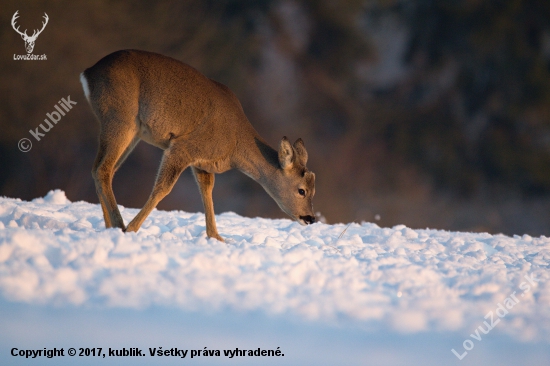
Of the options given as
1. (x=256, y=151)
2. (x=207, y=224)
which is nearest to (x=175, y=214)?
(x=207, y=224)

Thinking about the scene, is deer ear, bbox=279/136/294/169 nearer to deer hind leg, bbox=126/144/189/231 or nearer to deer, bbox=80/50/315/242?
deer, bbox=80/50/315/242

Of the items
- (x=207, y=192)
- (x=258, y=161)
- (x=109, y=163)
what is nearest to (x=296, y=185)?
(x=258, y=161)

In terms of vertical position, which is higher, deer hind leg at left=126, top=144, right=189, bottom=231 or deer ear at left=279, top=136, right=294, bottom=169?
deer ear at left=279, top=136, right=294, bottom=169

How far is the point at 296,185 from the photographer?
6734 mm

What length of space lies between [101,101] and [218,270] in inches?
112

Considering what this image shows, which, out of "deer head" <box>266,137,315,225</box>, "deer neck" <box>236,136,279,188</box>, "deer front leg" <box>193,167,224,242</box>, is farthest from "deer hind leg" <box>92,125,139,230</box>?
"deer head" <box>266,137,315,225</box>

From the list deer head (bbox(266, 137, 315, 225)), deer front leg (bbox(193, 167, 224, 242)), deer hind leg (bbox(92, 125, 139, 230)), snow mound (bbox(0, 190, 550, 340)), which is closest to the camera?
snow mound (bbox(0, 190, 550, 340))

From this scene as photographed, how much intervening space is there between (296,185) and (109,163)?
7.15 feet

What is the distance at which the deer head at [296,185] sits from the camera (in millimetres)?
6723

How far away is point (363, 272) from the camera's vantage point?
186 inches

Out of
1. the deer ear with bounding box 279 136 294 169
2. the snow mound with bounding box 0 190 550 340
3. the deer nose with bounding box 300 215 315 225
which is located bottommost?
the snow mound with bounding box 0 190 550 340

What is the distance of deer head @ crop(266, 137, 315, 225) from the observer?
22.1 feet

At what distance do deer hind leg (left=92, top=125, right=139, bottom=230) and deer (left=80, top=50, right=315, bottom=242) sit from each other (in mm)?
11

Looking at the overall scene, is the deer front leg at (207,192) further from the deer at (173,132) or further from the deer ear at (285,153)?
the deer ear at (285,153)
